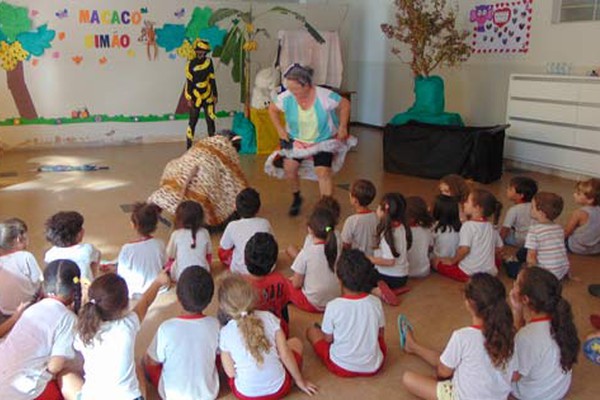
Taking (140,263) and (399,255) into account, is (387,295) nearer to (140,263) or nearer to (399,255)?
(399,255)

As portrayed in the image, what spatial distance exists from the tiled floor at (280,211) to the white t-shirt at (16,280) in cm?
56

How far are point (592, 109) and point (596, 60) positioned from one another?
1.83ft

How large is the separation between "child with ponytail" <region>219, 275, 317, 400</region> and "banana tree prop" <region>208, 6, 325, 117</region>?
5.83 metres

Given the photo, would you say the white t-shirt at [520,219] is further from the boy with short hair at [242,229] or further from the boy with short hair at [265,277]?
the boy with short hair at [265,277]

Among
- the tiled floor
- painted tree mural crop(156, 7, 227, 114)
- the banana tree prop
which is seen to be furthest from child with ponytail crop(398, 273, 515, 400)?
painted tree mural crop(156, 7, 227, 114)

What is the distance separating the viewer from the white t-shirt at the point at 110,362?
2031 millimetres

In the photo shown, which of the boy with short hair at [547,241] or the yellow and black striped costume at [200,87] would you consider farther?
the yellow and black striped costume at [200,87]

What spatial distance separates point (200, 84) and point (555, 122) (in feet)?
12.9

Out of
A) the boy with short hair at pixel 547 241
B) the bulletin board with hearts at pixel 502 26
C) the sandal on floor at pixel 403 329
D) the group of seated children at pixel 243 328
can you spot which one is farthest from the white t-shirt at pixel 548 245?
the bulletin board with hearts at pixel 502 26

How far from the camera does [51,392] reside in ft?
7.04

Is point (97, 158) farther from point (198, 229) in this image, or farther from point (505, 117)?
point (505, 117)

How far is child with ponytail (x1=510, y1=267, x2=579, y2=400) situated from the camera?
2.13 m

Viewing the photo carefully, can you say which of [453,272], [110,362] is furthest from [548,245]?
[110,362]

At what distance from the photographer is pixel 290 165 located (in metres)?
4.77
